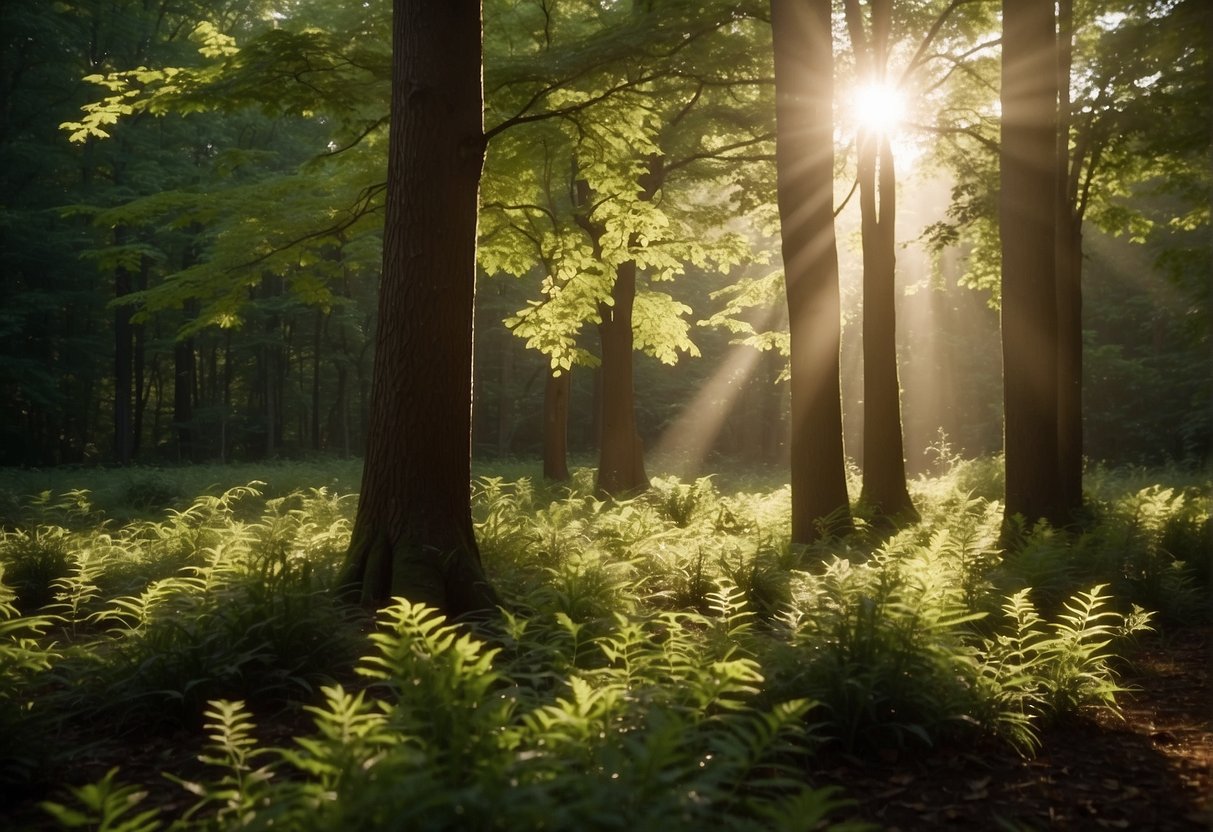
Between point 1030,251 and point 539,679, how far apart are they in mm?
7839

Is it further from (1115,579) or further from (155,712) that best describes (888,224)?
(155,712)

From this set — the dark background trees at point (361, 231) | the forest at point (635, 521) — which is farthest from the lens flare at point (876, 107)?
the dark background trees at point (361, 231)

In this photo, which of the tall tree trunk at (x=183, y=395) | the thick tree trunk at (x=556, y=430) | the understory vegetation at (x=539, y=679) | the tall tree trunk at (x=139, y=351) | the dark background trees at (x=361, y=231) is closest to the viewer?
the understory vegetation at (x=539, y=679)

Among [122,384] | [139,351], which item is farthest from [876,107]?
[139,351]

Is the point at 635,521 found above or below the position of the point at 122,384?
below

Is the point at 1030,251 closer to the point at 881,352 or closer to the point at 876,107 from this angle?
the point at 881,352

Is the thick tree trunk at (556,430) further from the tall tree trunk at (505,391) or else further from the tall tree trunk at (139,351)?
the tall tree trunk at (139,351)

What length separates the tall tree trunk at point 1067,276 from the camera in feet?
41.4

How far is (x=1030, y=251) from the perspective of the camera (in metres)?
9.58

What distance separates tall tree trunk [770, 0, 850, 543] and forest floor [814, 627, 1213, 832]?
14.3ft

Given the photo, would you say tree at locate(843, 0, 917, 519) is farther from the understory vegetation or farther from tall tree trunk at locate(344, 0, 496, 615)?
tall tree trunk at locate(344, 0, 496, 615)

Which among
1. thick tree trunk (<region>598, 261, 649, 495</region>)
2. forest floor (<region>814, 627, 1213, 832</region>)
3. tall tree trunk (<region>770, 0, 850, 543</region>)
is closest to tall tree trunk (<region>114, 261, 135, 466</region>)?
thick tree trunk (<region>598, 261, 649, 495</region>)

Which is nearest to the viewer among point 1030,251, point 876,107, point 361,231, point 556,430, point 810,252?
point 810,252

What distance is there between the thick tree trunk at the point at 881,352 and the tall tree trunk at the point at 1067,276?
226cm
